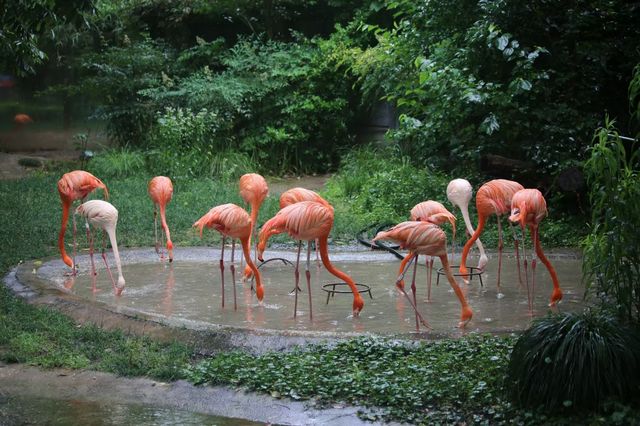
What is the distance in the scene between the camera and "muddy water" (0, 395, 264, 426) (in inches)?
185

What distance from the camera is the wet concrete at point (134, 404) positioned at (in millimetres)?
4695

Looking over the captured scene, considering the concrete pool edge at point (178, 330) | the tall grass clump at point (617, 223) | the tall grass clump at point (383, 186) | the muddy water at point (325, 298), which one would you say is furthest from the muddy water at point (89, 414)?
the tall grass clump at point (383, 186)

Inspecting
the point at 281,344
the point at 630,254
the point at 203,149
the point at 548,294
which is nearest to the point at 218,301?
the point at 281,344

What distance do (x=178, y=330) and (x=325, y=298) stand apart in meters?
1.80

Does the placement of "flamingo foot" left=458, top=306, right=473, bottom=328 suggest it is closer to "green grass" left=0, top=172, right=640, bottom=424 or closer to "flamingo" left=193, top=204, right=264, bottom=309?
"green grass" left=0, top=172, right=640, bottom=424

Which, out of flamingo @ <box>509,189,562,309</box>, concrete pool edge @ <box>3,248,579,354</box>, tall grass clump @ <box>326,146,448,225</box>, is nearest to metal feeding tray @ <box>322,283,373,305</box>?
concrete pool edge @ <box>3,248,579,354</box>

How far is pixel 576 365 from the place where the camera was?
14.1 ft

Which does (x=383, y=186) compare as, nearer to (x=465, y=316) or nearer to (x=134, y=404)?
(x=465, y=316)

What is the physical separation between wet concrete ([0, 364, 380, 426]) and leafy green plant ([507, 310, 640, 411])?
94 centimetres

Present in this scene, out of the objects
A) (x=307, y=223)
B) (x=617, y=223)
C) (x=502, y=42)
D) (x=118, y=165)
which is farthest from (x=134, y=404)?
(x=118, y=165)

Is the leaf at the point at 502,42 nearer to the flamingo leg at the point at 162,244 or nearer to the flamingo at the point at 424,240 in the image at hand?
the flamingo at the point at 424,240

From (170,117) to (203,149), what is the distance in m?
0.79

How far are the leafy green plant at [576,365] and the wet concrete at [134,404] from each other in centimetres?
94

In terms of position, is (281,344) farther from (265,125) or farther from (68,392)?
(265,125)
